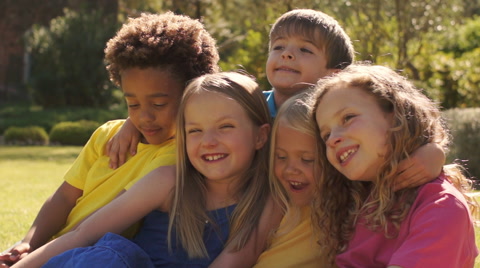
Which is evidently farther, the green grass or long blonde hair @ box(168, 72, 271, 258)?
the green grass

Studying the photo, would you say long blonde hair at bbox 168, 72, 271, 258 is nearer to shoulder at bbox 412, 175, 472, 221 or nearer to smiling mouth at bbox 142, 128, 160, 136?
smiling mouth at bbox 142, 128, 160, 136

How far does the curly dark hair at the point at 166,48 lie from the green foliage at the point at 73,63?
50.4 ft

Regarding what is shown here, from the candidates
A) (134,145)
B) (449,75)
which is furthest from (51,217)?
(449,75)

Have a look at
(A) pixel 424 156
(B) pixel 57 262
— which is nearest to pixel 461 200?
(A) pixel 424 156

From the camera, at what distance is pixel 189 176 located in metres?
3.26

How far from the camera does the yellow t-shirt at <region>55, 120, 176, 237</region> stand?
3.53 m

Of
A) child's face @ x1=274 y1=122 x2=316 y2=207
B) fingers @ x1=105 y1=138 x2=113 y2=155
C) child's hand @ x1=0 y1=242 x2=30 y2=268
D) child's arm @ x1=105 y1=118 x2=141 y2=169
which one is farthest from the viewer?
fingers @ x1=105 y1=138 x2=113 y2=155

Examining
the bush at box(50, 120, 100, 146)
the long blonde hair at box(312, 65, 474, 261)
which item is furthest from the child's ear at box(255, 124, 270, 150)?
the bush at box(50, 120, 100, 146)

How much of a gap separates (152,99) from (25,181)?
586 centimetres

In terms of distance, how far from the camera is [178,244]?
3.17m

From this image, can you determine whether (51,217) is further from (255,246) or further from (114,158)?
(255,246)

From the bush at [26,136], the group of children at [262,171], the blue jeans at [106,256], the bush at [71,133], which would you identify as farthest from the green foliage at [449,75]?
the blue jeans at [106,256]

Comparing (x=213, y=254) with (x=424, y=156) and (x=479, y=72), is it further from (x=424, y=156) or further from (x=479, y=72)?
(x=479, y=72)

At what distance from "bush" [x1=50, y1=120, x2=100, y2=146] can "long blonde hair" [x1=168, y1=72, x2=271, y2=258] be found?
11478mm
